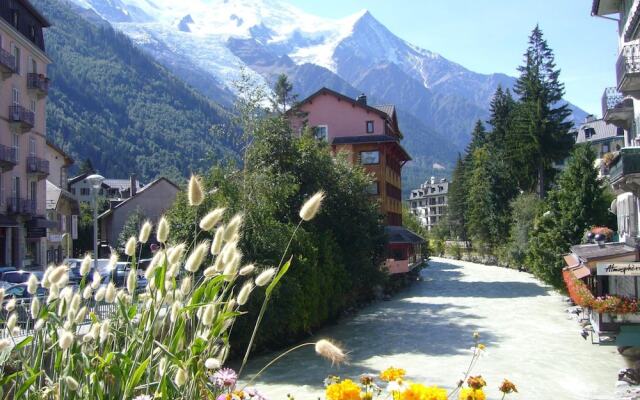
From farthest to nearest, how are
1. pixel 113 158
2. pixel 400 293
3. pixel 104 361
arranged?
pixel 113 158, pixel 400 293, pixel 104 361

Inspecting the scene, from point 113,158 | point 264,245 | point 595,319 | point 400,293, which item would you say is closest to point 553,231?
point 400,293

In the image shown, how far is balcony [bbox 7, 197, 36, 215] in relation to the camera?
40219 mm

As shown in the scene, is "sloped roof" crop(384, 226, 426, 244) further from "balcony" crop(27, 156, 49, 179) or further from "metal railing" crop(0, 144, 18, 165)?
"metal railing" crop(0, 144, 18, 165)

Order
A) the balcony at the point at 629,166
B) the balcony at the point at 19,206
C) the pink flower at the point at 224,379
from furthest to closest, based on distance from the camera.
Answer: the balcony at the point at 19,206 < the balcony at the point at 629,166 < the pink flower at the point at 224,379

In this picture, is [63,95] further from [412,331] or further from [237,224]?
[237,224]

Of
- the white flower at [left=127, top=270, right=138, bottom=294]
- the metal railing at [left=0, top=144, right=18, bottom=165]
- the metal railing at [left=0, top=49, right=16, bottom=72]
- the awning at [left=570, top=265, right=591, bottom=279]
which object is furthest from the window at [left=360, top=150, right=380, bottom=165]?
the white flower at [left=127, top=270, right=138, bottom=294]

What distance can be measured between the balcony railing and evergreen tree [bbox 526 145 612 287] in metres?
32.1

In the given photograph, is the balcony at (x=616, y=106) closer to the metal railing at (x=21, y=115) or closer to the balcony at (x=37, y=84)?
the metal railing at (x=21, y=115)

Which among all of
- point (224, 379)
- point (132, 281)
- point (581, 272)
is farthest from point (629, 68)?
point (224, 379)

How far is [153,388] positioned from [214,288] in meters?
0.74

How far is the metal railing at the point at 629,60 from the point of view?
1889cm

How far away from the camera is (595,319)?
2000 centimetres

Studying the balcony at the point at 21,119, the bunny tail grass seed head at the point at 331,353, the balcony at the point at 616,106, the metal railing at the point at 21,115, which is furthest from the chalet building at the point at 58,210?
the bunny tail grass seed head at the point at 331,353

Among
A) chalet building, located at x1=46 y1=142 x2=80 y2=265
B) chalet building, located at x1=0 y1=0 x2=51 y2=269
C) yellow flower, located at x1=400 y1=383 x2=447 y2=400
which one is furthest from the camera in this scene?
A: chalet building, located at x1=46 y1=142 x2=80 y2=265
